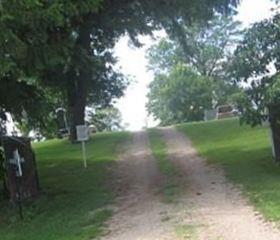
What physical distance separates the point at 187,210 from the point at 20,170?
4562 mm

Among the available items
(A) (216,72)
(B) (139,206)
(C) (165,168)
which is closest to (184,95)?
(A) (216,72)

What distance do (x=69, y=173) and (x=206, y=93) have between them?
4800 cm

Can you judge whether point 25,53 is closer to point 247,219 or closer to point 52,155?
point 247,219

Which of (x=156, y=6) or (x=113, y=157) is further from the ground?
(x=156, y=6)

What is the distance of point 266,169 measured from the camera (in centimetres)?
1952

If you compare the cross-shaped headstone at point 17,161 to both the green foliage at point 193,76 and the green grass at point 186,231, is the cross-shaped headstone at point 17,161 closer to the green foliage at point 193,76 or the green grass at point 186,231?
the green grass at point 186,231

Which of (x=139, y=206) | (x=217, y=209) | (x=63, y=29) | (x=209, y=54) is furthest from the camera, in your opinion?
(x=209, y=54)

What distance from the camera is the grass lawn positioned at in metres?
14.6

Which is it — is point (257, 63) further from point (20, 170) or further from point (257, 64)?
point (20, 170)

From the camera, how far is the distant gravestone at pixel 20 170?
1705 centimetres

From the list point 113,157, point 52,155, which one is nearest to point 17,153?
point 113,157

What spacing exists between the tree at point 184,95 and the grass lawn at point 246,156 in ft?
99.8

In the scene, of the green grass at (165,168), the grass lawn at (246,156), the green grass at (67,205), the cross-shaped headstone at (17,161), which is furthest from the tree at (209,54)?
the cross-shaped headstone at (17,161)

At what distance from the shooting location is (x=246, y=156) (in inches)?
910
